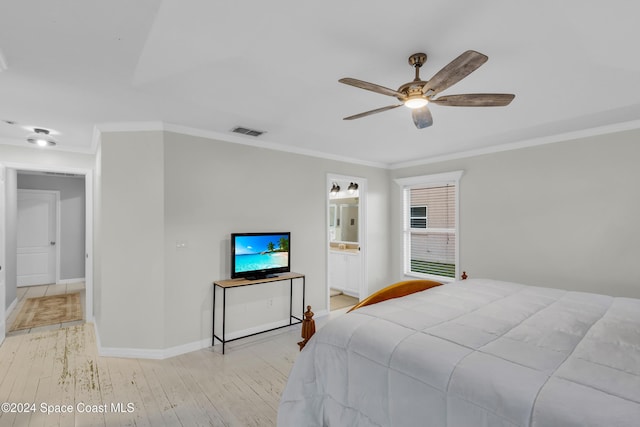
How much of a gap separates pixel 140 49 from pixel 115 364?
2894 mm

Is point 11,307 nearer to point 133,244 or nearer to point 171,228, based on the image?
point 133,244

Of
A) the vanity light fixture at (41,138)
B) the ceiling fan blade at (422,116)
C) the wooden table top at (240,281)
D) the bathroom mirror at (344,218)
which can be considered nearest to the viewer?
the ceiling fan blade at (422,116)

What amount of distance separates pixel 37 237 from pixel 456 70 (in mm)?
8179

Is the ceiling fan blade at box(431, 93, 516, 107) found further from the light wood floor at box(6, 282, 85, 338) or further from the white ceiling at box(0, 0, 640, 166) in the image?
the light wood floor at box(6, 282, 85, 338)

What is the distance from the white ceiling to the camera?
1.55m

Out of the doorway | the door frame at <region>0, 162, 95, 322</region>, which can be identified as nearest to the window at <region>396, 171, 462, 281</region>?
the doorway

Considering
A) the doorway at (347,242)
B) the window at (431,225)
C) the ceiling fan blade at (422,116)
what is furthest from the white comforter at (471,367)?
the doorway at (347,242)

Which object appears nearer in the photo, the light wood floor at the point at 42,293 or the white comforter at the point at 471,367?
the white comforter at the point at 471,367

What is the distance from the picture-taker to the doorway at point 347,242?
5.20m

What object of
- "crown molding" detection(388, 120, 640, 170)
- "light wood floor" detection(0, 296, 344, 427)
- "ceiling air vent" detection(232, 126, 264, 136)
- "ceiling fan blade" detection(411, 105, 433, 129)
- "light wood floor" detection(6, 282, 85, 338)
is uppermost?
"ceiling air vent" detection(232, 126, 264, 136)

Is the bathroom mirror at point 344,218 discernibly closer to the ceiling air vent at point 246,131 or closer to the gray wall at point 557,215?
the gray wall at point 557,215

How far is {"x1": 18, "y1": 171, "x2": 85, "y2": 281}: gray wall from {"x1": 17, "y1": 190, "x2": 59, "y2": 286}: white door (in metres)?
0.13

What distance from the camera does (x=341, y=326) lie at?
1938 mm

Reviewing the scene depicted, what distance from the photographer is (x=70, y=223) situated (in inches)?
265
